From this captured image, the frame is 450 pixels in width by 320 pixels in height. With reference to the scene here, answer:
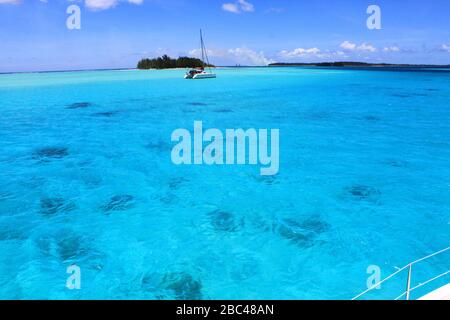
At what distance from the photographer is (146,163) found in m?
19.3

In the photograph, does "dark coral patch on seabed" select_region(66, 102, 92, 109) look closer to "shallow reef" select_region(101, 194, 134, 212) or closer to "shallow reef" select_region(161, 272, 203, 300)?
"shallow reef" select_region(101, 194, 134, 212)

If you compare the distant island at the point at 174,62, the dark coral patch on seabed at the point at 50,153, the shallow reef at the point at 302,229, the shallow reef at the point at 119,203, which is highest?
the distant island at the point at 174,62

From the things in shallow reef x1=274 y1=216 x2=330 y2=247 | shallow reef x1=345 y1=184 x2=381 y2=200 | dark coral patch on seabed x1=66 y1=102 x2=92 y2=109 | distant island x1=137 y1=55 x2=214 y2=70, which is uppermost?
distant island x1=137 y1=55 x2=214 y2=70

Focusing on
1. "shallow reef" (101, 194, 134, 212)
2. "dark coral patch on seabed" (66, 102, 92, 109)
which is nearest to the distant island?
"dark coral patch on seabed" (66, 102, 92, 109)

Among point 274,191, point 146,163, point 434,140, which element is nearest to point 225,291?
point 274,191

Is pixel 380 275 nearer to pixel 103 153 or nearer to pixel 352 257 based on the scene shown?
pixel 352 257

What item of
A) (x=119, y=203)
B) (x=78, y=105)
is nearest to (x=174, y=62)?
(x=78, y=105)

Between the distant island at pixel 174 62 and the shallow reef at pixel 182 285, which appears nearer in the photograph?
the shallow reef at pixel 182 285

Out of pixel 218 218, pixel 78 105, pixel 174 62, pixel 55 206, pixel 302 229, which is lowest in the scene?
pixel 302 229

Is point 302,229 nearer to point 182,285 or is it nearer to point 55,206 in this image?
point 182,285

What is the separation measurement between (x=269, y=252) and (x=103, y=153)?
15.3 m

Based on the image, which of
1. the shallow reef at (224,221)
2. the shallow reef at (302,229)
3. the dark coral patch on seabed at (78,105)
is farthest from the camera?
the dark coral patch on seabed at (78,105)

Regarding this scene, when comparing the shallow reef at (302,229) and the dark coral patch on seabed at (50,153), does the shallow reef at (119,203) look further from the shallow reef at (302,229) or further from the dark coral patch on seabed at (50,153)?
the dark coral patch on seabed at (50,153)

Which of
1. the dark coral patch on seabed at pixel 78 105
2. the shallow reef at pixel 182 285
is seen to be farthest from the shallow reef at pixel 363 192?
the dark coral patch on seabed at pixel 78 105
